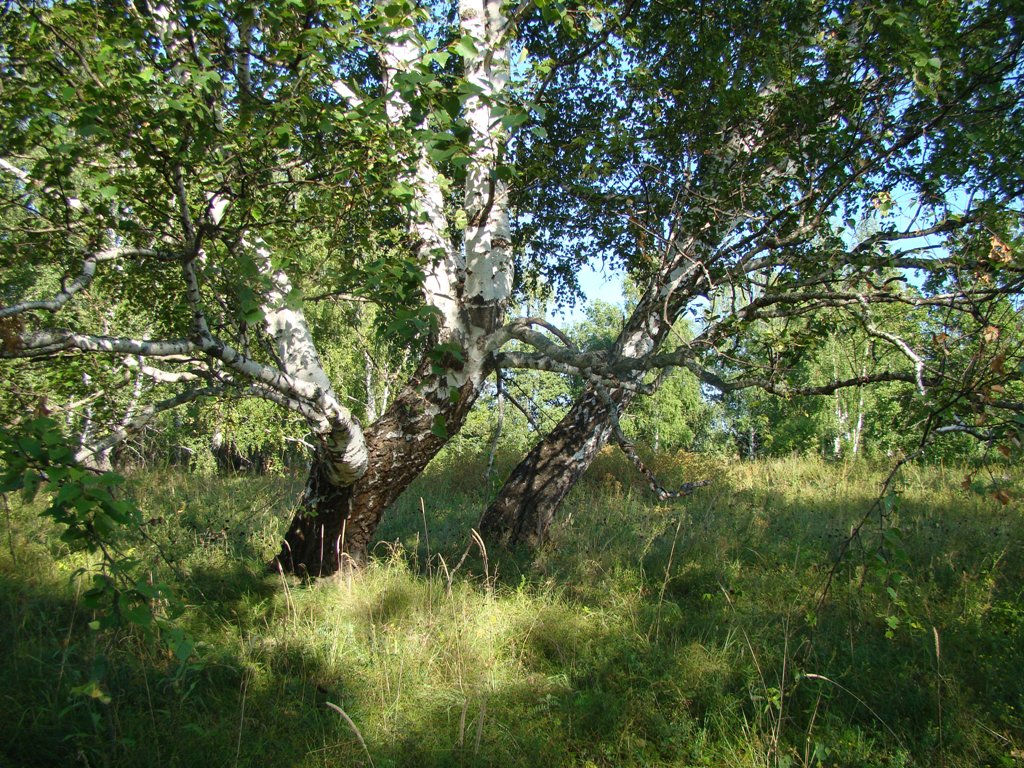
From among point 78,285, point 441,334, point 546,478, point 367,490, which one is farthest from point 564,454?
point 78,285

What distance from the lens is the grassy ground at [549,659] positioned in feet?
9.37

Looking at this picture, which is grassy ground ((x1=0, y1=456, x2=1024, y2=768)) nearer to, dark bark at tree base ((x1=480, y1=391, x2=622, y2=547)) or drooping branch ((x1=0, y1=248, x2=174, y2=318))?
dark bark at tree base ((x1=480, y1=391, x2=622, y2=547))

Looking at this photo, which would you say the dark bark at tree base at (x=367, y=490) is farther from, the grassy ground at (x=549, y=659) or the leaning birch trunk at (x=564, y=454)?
the leaning birch trunk at (x=564, y=454)

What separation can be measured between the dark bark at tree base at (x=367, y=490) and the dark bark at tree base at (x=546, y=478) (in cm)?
146

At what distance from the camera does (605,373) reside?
3764mm

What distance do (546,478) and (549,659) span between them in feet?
7.37

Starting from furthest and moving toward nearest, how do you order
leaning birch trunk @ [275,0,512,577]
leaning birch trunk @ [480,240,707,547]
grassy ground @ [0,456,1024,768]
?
leaning birch trunk @ [480,240,707,547], leaning birch trunk @ [275,0,512,577], grassy ground @ [0,456,1024,768]

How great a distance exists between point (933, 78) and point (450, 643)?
429 centimetres

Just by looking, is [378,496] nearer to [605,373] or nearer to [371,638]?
[371,638]

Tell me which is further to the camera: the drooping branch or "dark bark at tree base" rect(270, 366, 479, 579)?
"dark bark at tree base" rect(270, 366, 479, 579)

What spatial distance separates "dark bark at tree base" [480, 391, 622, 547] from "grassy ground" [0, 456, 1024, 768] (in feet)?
1.09

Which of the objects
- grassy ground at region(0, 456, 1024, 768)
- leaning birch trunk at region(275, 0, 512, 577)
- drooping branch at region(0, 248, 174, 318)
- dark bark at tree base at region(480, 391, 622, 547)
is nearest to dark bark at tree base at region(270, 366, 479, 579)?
leaning birch trunk at region(275, 0, 512, 577)

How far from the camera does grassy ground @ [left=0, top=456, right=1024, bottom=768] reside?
2857 millimetres

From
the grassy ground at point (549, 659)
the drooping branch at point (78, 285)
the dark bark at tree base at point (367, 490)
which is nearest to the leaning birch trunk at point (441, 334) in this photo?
the dark bark at tree base at point (367, 490)
